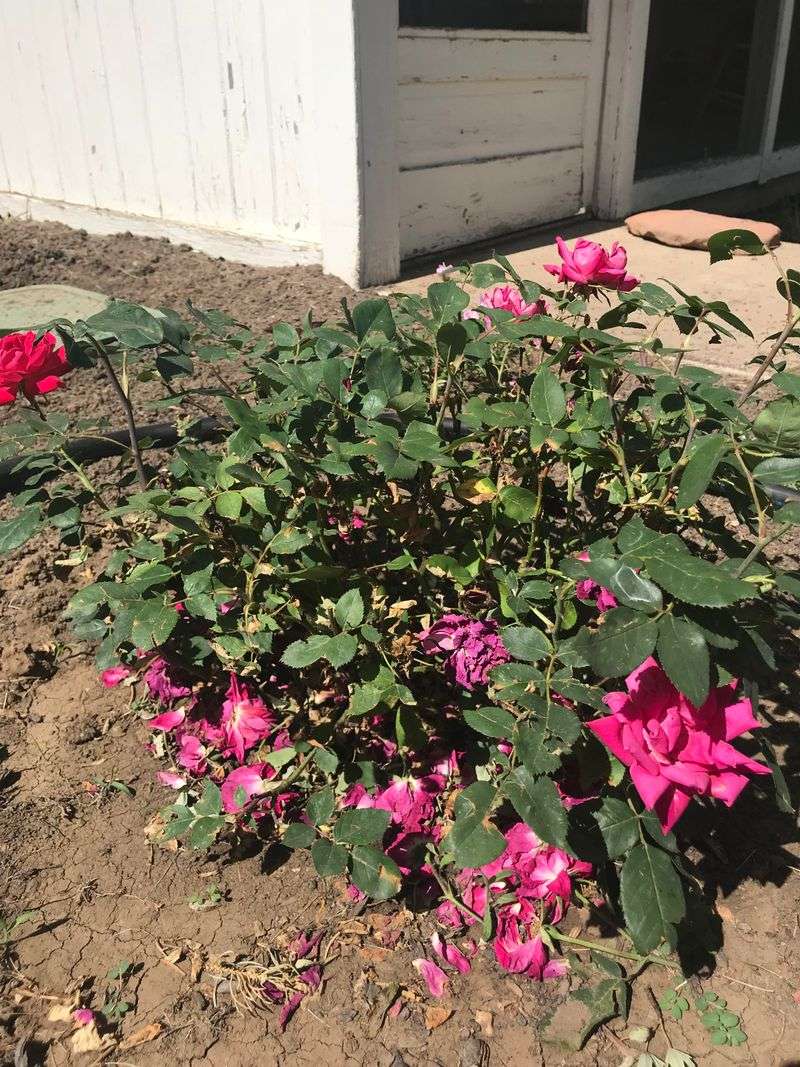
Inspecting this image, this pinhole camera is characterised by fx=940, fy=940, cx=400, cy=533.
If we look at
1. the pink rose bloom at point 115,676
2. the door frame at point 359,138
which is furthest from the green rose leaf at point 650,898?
the door frame at point 359,138

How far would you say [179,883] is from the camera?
4.52 feet

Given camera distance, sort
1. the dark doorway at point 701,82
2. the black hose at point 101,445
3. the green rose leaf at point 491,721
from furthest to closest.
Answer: the dark doorway at point 701,82
the black hose at point 101,445
the green rose leaf at point 491,721

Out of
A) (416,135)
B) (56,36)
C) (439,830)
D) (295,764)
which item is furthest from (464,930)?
(56,36)

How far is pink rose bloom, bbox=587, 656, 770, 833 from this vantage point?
93 centimetres

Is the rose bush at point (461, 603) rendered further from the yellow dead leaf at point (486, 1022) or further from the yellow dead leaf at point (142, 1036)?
the yellow dead leaf at point (142, 1036)

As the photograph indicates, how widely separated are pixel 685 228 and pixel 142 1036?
4454 millimetres

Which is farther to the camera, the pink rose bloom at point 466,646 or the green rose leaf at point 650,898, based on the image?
the pink rose bloom at point 466,646

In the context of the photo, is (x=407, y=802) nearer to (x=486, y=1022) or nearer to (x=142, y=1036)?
(x=486, y=1022)

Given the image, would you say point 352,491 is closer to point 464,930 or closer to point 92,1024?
point 464,930

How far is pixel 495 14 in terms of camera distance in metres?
4.37

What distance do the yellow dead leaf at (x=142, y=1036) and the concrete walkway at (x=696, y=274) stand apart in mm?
2532

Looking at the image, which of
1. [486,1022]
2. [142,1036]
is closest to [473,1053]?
[486,1022]

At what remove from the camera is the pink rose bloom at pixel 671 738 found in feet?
3.06

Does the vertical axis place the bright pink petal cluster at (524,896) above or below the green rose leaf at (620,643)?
below
